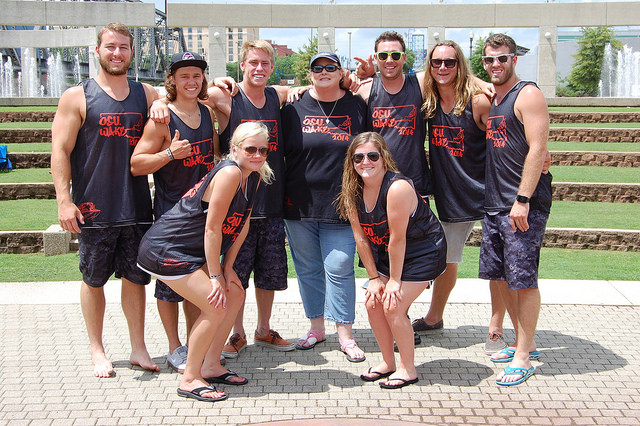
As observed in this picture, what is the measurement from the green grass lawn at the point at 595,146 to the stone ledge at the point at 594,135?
31 cm

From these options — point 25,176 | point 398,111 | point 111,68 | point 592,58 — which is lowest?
point 25,176

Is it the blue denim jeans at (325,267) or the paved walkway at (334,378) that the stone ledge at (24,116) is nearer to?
the paved walkway at (334,378)

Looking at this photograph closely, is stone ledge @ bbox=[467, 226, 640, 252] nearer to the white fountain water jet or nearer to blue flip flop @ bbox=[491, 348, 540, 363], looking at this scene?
blue flip flop @ bbox=[491, 348, 540, 363]

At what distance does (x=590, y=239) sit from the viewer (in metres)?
8.09

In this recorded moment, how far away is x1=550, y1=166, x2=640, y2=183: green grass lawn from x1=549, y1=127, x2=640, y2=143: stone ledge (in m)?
2.95

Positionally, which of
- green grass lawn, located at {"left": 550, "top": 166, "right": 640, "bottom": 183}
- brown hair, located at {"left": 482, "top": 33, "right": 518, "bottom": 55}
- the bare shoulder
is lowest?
green grass lawn, located at {"left": 550, "top": 166, "right": 640, "bottom": 183}

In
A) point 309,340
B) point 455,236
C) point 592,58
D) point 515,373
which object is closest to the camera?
point 515,373

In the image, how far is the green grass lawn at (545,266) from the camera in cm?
699

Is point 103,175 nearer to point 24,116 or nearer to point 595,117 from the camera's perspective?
point 24,116

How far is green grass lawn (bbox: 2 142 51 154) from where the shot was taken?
46.2ft

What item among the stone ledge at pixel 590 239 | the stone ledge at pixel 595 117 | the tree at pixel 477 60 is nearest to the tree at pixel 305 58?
the tree at pixel 477 60

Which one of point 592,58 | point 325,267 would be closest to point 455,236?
point 325,267

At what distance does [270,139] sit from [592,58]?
44.7 metres

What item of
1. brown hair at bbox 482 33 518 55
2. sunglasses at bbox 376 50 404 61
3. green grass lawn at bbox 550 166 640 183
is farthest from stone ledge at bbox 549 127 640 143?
brown hair at bbox 482 33 518 55
